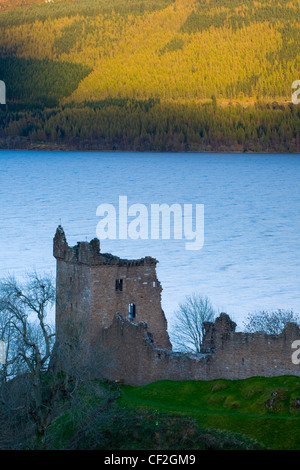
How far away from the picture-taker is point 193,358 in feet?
184

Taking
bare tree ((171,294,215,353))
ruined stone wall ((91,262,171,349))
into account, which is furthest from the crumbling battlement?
bare tree ((171,294,215,353))

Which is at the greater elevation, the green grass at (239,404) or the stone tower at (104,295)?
the stone tower at (104,295)

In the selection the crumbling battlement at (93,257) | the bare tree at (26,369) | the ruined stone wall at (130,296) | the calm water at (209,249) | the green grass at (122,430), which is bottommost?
the green grass at (122,430)

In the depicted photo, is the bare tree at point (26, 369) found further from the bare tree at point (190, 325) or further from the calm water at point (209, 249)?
the calm water at point (209, 249)

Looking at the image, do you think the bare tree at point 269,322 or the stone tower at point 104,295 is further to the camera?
the bare tree at point 269,322

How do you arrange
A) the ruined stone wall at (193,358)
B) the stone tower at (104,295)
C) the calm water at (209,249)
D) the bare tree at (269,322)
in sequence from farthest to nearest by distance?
the calm water at (209,249)
the bare tree at (269,322)
the stone tower at (104,295)
the ruined stone wall at (193,358)

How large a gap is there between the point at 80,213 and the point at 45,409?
114 meters

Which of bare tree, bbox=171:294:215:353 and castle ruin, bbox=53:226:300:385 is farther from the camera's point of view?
bare tree, bbox=171:294:215:353

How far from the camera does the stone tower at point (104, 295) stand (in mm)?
63594

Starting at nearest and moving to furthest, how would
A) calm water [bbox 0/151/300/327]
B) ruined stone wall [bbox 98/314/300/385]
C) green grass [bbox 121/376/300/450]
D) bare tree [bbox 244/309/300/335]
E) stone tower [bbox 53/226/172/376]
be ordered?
1. green grass [bbox 121/376/300/450]
2. ruined stone wall [bbox 98/314/300/385]
3. stone tower [bbox 53/226/172/376]
4. bare tree [bbox 244/309/300/335]
5. calm water [bbox 0/151/300/327]

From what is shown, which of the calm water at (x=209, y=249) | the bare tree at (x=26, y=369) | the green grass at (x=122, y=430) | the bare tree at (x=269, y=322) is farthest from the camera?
the calm water at (x=209, y=249)

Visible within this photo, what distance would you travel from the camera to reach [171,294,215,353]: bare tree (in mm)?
78750

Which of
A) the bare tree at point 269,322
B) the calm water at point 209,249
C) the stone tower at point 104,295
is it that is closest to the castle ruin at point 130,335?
the stone tower at point 104,295

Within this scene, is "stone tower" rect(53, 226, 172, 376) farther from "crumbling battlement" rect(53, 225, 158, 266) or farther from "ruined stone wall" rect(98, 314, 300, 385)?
"ruined stone wall" rect(98, 314, 300, 385)
